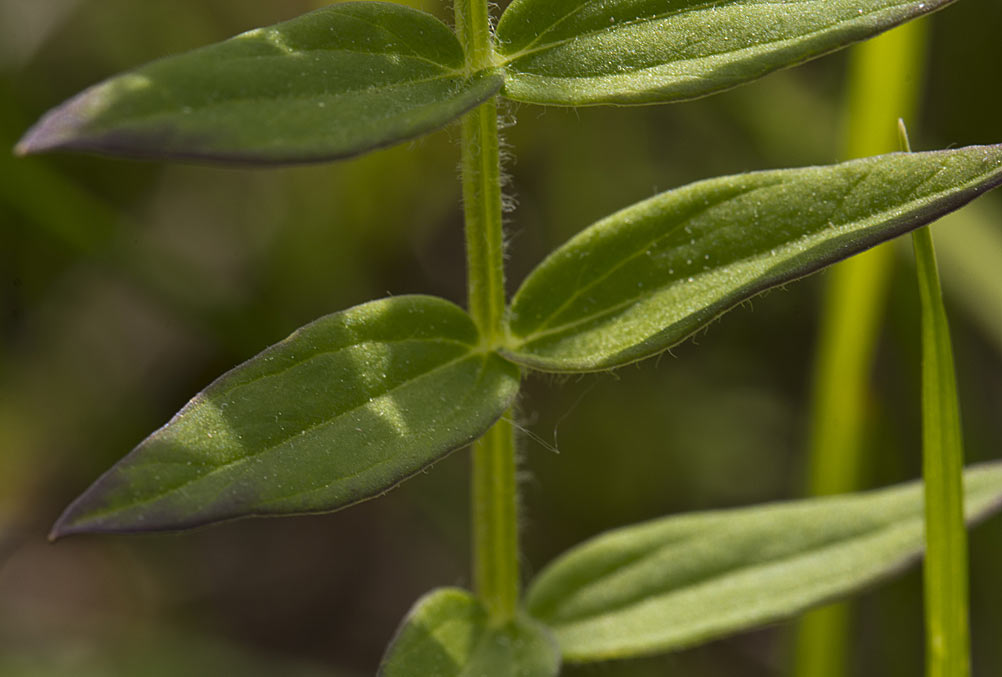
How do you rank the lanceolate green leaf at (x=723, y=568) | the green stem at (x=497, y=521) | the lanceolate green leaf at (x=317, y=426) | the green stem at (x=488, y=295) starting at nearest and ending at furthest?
1. the lanceolate green leaf at (x=317, y=426)
2. the green stem at (x=488, y=295)
3. the green stem at (x=497, y=521)
4. the lanceolate green leaf at (x=723, y=568)

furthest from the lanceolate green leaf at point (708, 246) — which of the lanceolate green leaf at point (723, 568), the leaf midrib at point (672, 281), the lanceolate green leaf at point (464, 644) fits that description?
the lanceolate green leaf at point (723, 568)

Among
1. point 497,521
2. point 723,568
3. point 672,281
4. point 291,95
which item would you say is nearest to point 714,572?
point 723,568

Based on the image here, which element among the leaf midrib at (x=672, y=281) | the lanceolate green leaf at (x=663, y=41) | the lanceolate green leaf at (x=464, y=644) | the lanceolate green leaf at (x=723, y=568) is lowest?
the lanceolate green leaf at (x=464, y=644)

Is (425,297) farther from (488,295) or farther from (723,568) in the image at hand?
(723,568)

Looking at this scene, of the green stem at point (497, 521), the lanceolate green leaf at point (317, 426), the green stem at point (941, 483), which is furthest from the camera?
the green stem at point (497, 521)

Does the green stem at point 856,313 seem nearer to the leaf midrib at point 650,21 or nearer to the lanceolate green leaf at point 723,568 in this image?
the lanceolate green leaf at point 723,568

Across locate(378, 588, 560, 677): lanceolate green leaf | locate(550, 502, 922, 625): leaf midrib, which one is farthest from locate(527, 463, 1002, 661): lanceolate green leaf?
locate(378, 588, 560, 677): lanceolate green leaf

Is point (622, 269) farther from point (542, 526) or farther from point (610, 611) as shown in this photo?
point (542, 526)
